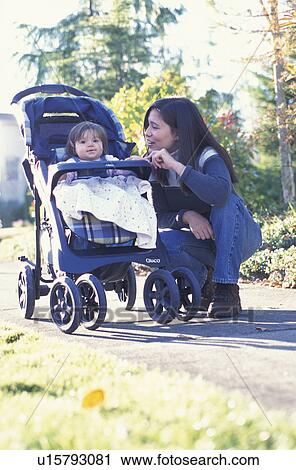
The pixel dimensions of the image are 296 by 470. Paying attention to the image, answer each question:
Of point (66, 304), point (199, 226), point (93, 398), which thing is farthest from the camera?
point (199, 226)

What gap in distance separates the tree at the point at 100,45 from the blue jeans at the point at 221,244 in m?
8.71

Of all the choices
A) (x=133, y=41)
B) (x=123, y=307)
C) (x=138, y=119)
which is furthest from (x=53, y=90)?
(x=133, y=41)

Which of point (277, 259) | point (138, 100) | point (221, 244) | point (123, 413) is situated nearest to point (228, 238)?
point (221, 244)

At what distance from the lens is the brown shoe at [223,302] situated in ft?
13.9

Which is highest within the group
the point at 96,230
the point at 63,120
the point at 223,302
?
the point at 63,120

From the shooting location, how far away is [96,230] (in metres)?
4.05

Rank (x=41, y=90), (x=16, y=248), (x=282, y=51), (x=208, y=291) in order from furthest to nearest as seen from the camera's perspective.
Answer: (x=16, y=248)
(x=282, y=51)
(x=41, y=90)
(x=208, y=291)

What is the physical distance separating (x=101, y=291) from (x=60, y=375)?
3.31 ft

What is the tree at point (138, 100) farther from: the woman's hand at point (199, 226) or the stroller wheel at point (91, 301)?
the stroller wheel at point (91, 301)

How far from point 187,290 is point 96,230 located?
601 mm

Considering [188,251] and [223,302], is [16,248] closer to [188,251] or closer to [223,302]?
[188,251]

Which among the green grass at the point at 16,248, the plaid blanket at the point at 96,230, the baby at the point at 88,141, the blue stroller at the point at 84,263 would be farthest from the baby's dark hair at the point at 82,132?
the green grass at the point at 16,248

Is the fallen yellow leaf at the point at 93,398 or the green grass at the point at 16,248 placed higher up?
the green grass at the point at 16,248

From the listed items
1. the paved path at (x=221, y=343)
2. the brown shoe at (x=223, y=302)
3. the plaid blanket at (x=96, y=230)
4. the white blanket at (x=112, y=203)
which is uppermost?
the white blanket at (x=112, y=203)
